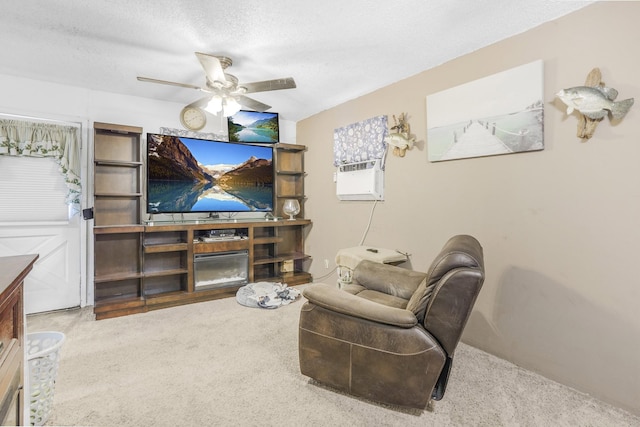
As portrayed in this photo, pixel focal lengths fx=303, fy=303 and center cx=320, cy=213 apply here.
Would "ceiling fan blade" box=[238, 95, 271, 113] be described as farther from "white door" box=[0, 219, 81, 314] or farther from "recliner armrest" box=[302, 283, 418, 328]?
"white door" box=[0, 219, 81, 314]

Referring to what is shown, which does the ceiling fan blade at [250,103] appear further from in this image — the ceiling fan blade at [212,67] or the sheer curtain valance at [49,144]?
the sheer curtain valance at [49,144]

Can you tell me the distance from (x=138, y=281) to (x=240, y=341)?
Result: 1.76m

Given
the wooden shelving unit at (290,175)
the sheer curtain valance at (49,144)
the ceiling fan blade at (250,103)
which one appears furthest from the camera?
the wooden shelving unit at (290,175)

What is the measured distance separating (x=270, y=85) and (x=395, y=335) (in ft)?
6.98

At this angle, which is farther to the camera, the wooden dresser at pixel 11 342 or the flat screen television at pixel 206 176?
the flat screen television at pixel 206 176

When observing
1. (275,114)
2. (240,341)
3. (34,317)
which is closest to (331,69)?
(275,114)

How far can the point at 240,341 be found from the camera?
2.54 m

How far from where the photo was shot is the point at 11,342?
42.5 inches

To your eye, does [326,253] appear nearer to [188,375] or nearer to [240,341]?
[240,341]

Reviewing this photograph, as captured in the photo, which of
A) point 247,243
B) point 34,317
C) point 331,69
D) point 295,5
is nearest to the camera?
point 295,5

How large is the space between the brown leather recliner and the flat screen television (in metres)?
2.50


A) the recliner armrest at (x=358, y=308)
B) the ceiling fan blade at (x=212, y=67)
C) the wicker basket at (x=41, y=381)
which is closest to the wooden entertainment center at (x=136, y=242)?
the ceiling fan blade at (x=212, y=67)

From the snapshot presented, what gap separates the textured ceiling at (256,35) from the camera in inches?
77.4

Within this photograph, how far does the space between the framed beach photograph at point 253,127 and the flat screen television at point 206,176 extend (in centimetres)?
15
